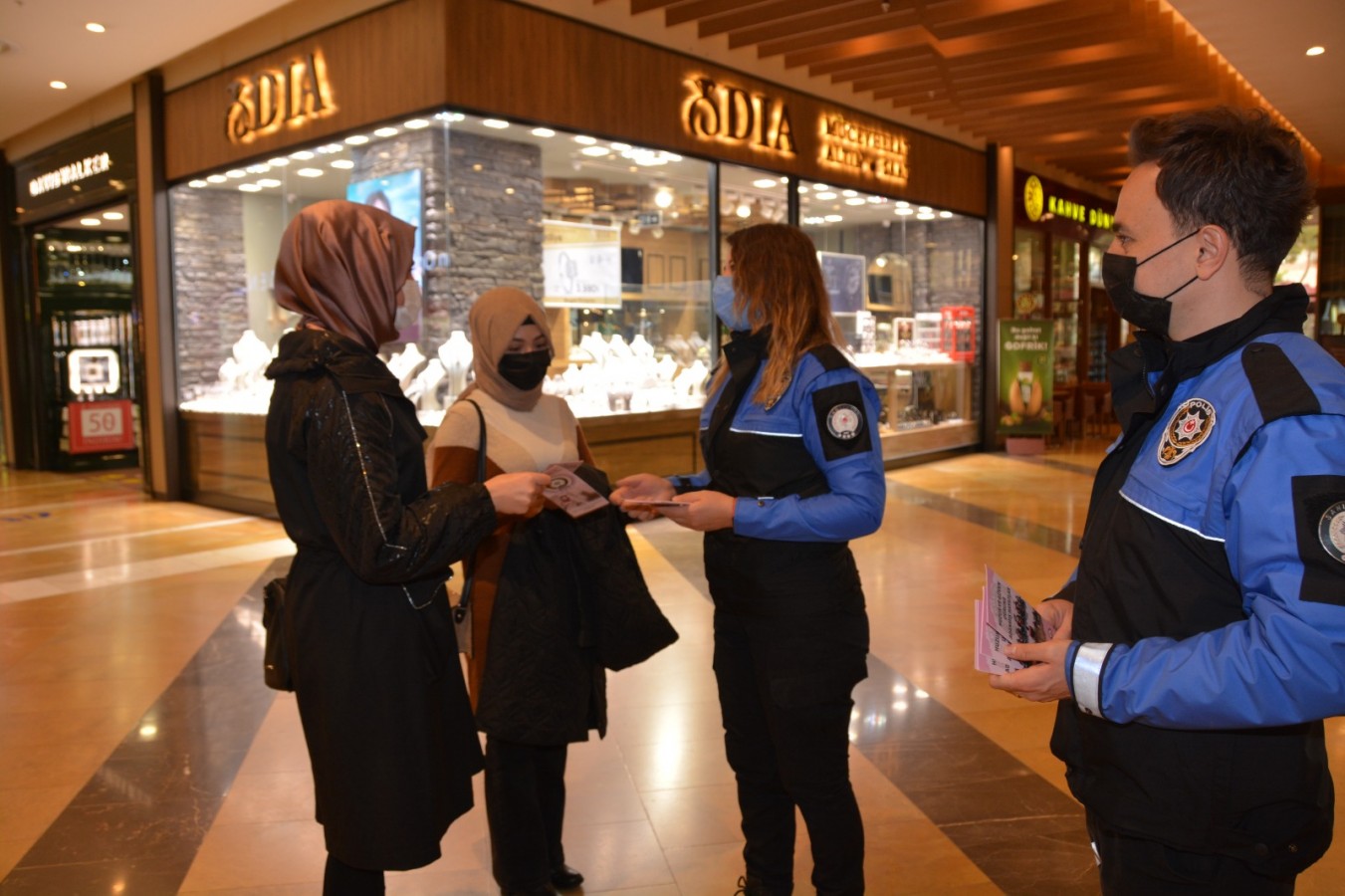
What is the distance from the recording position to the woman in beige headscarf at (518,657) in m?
2.25

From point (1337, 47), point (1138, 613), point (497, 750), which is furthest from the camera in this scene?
point (1337, 47)

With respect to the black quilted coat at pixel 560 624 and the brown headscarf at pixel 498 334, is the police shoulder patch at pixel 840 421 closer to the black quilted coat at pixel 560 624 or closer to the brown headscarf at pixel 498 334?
the black quilted coat at pixel 560 624

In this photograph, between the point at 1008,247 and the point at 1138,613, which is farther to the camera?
the point at 1008,247

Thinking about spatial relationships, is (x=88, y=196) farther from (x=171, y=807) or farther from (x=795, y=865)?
(x=795, y=865)

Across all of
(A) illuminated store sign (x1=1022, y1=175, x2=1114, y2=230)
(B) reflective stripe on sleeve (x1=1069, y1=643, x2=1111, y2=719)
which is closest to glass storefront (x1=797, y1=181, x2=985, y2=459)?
(A) illuminated store sign (x1=1022, y1=175, x2=1114, y2=230)

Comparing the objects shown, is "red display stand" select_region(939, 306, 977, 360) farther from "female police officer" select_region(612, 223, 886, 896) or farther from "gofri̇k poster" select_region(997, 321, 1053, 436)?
"female police officer" select_region(612, 223, 886, 896)

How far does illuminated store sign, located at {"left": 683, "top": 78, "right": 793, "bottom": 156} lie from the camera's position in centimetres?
752

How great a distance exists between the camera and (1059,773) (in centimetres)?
300

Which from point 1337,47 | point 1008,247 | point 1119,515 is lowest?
point 1119,515

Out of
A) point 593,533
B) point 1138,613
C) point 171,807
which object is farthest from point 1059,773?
point 171,807

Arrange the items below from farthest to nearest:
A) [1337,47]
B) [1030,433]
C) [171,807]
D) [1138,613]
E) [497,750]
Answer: [1030,433]
[1337,47]
[171,807]
[497,750]
[1138,613]

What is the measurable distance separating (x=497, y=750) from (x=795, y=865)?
853 millimetres

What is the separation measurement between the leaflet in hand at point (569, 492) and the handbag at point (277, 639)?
53 centimetres

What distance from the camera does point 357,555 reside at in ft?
5.13
